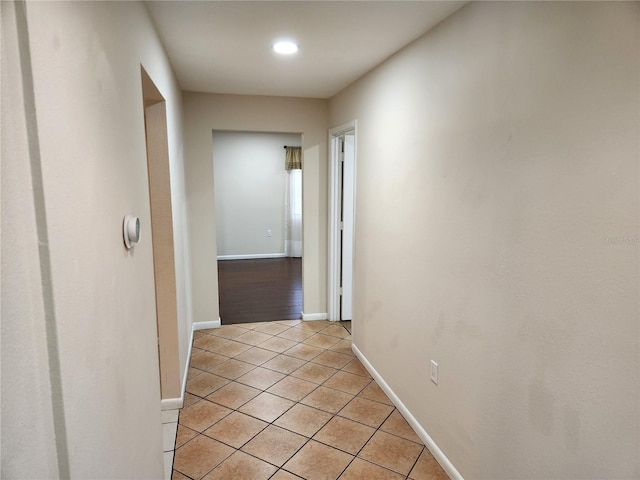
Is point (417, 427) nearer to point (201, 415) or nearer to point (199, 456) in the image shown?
point (199, 456)

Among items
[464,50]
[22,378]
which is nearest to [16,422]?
[22,378]

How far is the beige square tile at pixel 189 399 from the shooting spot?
8.77 feet

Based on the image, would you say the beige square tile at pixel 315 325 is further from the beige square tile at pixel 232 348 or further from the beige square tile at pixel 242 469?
the beige square tile at pixel 242 469

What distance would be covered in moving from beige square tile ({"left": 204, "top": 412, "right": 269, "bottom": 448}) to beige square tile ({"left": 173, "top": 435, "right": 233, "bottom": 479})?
0.05 m

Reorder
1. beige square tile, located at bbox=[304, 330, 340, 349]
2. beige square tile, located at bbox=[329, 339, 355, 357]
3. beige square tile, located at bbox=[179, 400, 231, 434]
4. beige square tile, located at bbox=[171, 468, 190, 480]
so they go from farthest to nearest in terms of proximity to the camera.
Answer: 1. beige square tile, located at bbox=[304, 330, 340, 349]
2. beige square tile, located at bbox=[329, 339, 355, 357]
3. beige square tile, located at bbox=[179, 400, 231, 434]
4. beige square tile, located at bbox=[171, 468, 190, 480]

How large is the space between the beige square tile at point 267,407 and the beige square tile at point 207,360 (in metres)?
0.67

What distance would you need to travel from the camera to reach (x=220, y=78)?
10.3 ft

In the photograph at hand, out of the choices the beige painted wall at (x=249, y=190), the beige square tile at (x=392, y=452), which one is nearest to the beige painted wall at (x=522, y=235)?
the beige square tile at (x=392, y=452)

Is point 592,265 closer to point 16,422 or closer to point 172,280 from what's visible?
point 16,422

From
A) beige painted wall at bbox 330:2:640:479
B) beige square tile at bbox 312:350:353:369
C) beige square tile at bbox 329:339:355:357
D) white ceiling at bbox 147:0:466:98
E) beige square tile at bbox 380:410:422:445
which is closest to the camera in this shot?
beige painted wall at bbox 330:2:640:479

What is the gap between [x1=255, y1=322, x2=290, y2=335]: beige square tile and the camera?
4004mm

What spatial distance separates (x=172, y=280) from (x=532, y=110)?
Result: 2.21m

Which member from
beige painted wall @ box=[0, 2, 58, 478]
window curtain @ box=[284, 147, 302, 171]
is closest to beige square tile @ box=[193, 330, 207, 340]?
beige painted wall @ box=[0, 2, 58, 478]

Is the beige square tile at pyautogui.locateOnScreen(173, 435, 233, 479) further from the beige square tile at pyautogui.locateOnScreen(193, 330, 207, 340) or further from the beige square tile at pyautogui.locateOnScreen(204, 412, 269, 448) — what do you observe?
the beige square tile at pyautogui.locateOnScreen(193, 330, 207, 340)
